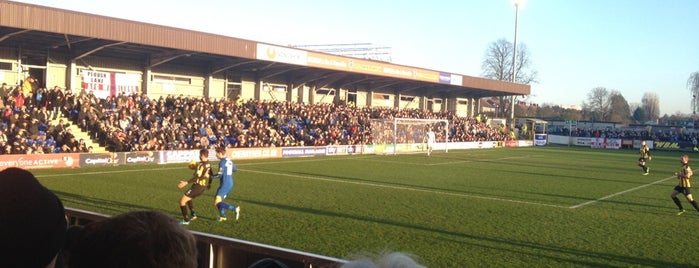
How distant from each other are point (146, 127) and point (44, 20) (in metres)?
6.94

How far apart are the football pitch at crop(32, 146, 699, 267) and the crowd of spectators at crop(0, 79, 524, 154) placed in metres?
2.66

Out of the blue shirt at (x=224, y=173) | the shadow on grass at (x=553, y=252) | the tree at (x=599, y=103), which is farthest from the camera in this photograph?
the tree at (x=599, y=103)

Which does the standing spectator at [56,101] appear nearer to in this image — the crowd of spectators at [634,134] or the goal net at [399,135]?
the goal net at [399,135]

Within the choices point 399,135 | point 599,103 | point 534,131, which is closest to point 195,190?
point 399,135

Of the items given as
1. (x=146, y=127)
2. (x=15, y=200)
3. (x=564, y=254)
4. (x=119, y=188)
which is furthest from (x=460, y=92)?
(x=15, y=200)

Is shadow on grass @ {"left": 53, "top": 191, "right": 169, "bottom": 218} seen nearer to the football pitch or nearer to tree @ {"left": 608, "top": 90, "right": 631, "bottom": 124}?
the football pitch

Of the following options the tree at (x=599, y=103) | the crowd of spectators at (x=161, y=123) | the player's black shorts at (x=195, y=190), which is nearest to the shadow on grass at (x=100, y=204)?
the player's black shorts at (x=195, y=190)

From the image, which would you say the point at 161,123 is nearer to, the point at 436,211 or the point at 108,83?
the point at 108,83

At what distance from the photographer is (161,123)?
96.0ft

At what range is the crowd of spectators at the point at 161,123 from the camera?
76.6 feet

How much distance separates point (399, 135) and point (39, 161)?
25609 millimetres

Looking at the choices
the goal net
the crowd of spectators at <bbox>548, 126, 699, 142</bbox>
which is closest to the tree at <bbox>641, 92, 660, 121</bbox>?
the crowd of spectators at <bbox>548, 126, 699, 142</bbox>

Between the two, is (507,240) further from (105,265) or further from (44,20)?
(44,20)

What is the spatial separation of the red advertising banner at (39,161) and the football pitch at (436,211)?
0.97 meters
